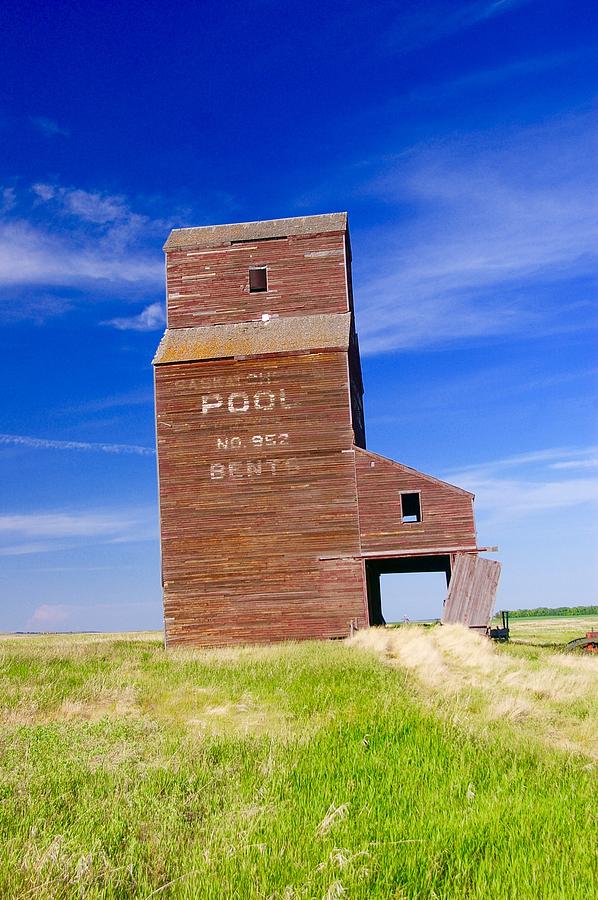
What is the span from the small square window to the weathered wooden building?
6.46 feet

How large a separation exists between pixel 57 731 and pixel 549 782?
632 cm

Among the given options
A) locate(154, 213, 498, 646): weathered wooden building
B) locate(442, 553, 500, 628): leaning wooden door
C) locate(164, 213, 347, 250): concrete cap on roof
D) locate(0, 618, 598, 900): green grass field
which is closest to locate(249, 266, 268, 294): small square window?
locate(164, 213, 347, 250): concrete cap on roof

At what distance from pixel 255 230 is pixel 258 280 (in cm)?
217

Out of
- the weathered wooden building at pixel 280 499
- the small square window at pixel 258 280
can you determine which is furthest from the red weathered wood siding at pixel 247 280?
the weathered wooden building at pixel 280 499

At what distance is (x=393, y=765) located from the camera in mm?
7617

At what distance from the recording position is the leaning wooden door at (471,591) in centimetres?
2680

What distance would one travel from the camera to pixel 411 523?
90.3 ft

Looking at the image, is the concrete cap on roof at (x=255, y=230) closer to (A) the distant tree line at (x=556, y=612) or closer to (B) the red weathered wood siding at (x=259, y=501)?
(B) the red weathered wood siding at (x=259, y=501)

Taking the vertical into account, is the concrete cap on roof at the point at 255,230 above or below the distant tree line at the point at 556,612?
above

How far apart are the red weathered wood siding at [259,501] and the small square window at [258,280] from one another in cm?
371

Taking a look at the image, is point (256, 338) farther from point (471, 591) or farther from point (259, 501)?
point (471, 591)

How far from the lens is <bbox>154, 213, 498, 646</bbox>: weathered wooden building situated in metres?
27.4

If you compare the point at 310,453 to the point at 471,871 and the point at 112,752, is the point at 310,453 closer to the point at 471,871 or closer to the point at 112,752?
the point at 112,752

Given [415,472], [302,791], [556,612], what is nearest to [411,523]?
[415,472]
